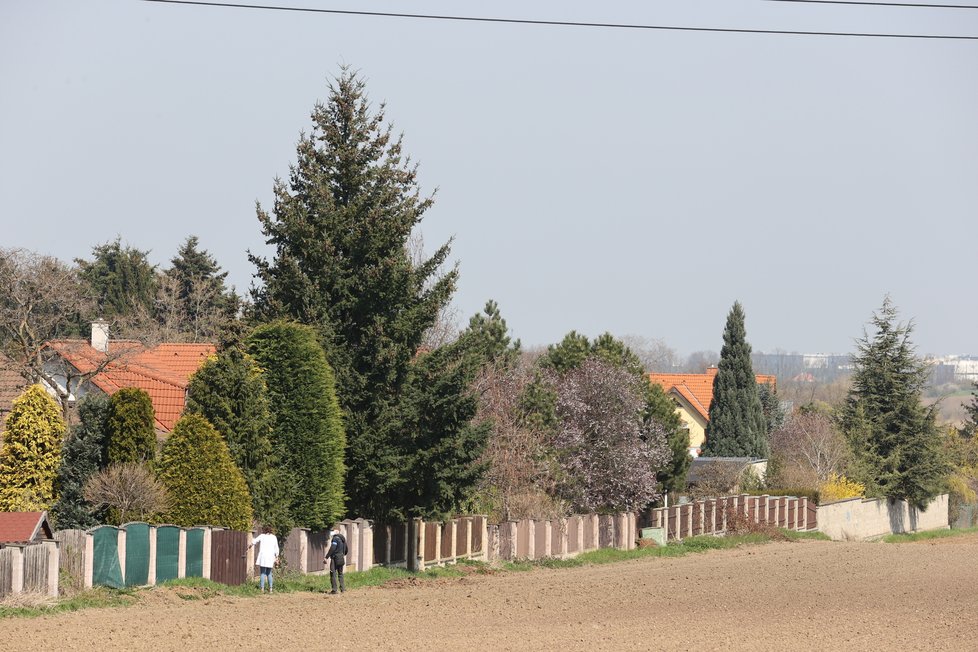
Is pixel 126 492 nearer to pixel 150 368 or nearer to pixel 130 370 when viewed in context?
pixel 130 370

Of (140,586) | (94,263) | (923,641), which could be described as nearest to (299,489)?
(140,586)

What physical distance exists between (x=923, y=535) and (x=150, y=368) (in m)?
42.7

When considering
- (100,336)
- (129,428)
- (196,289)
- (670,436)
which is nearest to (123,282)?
(196,289)

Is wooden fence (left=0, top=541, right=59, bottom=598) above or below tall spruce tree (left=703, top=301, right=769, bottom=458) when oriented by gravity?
below

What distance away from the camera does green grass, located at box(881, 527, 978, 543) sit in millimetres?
64375

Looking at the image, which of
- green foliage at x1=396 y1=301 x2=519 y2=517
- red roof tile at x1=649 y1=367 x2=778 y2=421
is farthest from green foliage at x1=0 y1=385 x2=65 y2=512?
red roof tile at x1=649 y1=367 x2=778 y2=421

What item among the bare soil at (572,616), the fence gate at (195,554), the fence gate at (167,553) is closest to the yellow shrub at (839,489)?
the bare soil at (572,616)

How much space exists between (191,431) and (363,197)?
1034cm

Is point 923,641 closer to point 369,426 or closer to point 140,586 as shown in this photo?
point 140,586

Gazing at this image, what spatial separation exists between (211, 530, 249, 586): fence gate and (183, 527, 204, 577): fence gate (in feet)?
0.91

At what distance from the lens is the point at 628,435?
4575 cm

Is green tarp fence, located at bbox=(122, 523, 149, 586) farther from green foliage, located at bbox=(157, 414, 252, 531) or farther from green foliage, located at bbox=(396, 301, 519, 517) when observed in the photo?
green foliage, located at bbox=(396, 301, 519, 517)

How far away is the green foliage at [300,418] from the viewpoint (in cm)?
3105

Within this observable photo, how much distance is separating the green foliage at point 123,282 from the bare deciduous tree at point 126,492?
46827 mm
